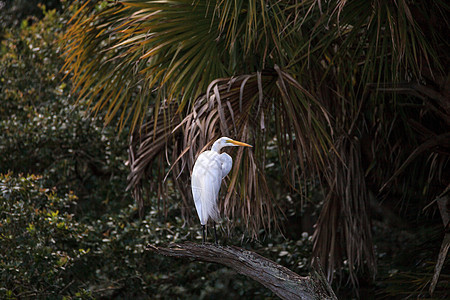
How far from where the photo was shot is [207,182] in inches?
99.2

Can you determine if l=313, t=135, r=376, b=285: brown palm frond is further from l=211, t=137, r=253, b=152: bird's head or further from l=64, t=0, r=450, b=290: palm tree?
l=211, t=137, r=253, b=152: bird's head

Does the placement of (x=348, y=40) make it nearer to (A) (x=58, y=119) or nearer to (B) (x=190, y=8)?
(B) (x=190, y=8)

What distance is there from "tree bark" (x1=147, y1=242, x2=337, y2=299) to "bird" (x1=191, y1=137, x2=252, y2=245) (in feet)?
0.84

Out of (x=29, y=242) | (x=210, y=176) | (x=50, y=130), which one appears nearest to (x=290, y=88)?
(x=210, y=176)

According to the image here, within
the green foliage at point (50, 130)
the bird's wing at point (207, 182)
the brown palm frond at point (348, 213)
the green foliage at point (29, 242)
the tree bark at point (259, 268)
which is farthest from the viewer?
the green foliage at point (50, 130)

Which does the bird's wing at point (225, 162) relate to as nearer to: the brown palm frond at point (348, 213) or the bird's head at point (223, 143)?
the bird's head at point (223, 143)

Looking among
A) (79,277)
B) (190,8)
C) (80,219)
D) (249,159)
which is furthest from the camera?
(80,219)

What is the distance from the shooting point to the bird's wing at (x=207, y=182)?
98.5 inches

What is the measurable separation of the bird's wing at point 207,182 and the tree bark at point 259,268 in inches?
10.0

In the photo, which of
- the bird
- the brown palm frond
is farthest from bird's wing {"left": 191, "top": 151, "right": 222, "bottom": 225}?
the brown palm frond

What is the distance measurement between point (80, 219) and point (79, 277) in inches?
19.9

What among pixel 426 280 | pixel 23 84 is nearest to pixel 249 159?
pixel 426 280

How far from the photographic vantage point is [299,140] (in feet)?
9.41

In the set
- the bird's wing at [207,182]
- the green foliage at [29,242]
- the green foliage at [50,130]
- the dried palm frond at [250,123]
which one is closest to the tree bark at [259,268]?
the bird's wing at [207,182]
